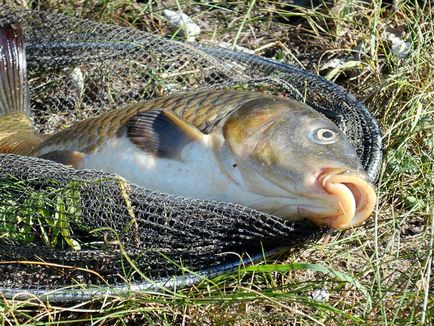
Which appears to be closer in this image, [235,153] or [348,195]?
[348,195]

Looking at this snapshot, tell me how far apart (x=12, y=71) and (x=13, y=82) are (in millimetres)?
42

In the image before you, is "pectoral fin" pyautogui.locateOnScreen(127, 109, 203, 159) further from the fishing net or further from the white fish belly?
Answer: the fishing net

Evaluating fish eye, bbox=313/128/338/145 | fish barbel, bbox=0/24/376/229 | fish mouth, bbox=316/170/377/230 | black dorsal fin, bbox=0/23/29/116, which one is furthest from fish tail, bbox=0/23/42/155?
fish mouth, bbox=316/170/377/230

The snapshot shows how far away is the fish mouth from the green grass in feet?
0.52

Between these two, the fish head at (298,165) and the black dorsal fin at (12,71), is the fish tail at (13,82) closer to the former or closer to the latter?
the black dorsal fin at (12,71)

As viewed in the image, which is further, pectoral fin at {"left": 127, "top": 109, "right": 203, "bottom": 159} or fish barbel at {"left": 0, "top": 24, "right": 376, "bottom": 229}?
pectoral fin at {"left": 127, "top": 109, "right": 203, "bottom": 159}

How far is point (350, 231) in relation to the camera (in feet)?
10.4

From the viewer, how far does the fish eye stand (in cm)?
272

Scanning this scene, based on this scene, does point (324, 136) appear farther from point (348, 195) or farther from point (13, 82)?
point (13, 82)

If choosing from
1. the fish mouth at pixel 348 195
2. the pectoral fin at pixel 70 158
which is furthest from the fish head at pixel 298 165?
the pectoral fin at pixel 70 158

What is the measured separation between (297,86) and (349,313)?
1.15 meters

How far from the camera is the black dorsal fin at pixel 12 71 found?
3400 mm

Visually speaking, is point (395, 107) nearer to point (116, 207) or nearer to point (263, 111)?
point (263, 111)

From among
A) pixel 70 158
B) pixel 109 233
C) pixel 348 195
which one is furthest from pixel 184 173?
pixel 348 195
